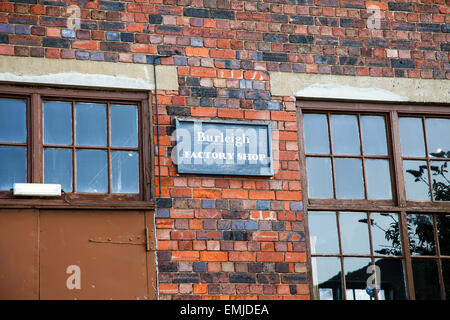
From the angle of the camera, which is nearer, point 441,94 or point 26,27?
point 26,27

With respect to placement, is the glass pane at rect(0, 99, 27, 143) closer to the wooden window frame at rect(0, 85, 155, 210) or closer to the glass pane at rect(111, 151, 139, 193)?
the wooden window frame at rect(0, 85, 155, 210)

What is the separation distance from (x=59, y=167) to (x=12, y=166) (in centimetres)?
39

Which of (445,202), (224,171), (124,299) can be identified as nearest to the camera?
(124,299)

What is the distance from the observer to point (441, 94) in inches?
301

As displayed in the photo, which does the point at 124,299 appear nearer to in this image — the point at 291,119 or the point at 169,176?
the point at 169,176

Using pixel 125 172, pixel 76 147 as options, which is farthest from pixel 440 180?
pixel 76 147

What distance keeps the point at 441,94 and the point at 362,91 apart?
2.75 ft

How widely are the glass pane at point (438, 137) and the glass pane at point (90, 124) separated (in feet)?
10.5

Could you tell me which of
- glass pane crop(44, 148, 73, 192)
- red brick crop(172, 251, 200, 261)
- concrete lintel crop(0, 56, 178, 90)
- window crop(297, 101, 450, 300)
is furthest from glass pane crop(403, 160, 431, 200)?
glass pane crop(44, 148, 73, 192)

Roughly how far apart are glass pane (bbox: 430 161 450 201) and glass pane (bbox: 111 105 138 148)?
2.93m

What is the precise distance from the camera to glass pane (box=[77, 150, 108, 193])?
671 cm

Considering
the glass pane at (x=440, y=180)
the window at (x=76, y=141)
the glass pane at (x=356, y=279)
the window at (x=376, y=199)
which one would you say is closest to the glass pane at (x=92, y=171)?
the window at (x=76, y=141)

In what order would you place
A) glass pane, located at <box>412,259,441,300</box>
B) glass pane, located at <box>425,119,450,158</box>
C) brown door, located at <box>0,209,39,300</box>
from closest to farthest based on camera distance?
brown door, located at <box>0,209,39,300</box>
glass pane, located at <box>412,259,441,300</box>
glass pane, located at <box>425,119,450,158</box>

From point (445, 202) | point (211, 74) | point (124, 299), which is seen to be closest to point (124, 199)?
point (124, 299)
